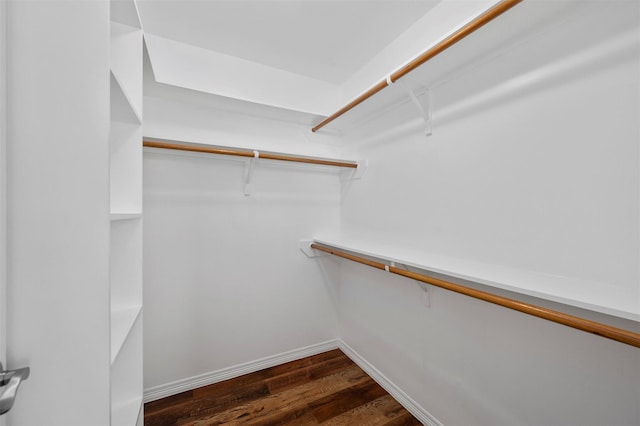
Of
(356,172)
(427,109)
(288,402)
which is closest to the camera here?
(427,109)

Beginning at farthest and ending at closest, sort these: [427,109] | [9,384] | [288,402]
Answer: [288,402], [427,109], [9,384]

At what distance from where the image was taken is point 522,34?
0.98m

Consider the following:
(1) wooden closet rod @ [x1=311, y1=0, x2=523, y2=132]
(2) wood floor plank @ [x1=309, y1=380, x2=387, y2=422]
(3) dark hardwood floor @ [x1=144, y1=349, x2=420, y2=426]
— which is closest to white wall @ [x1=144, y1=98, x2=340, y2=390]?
(3) dark hardwood floor @ [x1=144, y1=349, x2=420, y2=426]

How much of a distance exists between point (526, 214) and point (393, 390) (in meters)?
1.37

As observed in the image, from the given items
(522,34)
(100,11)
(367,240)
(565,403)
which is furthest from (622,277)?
(100,11)

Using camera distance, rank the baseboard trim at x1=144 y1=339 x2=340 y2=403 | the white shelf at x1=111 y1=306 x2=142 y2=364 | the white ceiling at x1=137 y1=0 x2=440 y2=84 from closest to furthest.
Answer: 1. the white shelf at x1=111 y1=306 x2=142 y2=364
2. the white ceiling at x1=137 y1=0 x2=440 y2=84
3. the baseboard trim at x1=144 y1=339 x2=340 y2=403

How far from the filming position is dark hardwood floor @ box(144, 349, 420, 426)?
1.47m

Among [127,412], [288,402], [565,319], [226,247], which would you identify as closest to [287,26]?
[226,247]

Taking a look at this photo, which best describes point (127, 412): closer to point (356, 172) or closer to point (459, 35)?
point (356, 172)

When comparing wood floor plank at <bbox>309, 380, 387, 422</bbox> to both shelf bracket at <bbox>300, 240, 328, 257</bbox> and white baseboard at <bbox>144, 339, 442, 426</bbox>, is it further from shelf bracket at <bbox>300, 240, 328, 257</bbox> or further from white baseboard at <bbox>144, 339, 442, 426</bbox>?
shelf bracket at <bbox>300, 240, 328, 257</bbox>

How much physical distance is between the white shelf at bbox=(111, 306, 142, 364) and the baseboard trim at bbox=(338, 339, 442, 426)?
157 cm

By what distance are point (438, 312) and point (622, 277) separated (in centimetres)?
76

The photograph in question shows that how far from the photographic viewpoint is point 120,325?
927 millimetres

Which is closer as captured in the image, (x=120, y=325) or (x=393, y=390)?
(x=120, y=325)
